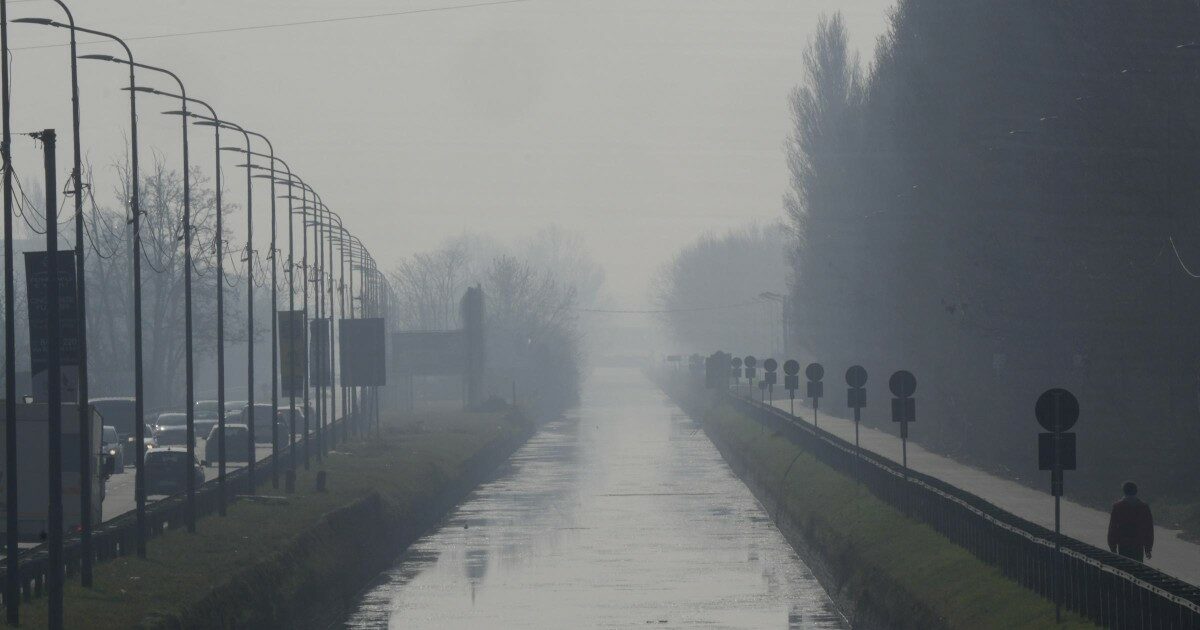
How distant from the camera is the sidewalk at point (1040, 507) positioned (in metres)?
26.7

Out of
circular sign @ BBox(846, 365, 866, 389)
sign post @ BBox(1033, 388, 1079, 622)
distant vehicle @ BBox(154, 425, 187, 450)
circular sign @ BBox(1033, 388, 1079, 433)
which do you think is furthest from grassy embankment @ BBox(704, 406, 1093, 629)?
distant vehicle @ BBox(154, 425, 187, 450)

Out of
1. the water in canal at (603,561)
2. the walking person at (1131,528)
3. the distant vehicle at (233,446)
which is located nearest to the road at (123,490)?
the distant vehicle at (233,446)

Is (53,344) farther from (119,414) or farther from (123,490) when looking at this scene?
(119,414)

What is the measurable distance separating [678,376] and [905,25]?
109m

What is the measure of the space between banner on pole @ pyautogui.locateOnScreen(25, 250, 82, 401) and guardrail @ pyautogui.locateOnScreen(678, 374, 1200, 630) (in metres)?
12.0

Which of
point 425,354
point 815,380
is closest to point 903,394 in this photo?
point 815,380

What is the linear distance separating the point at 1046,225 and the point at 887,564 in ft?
63.6

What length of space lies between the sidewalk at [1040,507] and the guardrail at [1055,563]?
8.52 feet

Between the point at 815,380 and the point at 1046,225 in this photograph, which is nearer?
the point at 1046,225

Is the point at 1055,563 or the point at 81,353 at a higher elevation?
the point at 81,353

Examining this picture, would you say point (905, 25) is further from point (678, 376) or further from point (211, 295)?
point (678, 376)

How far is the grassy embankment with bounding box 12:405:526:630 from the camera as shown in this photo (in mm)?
21734

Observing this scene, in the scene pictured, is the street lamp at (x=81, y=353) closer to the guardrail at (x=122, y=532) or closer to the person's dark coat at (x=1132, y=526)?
the guardrail at (x=122, y=532)

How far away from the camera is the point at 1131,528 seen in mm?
22594
